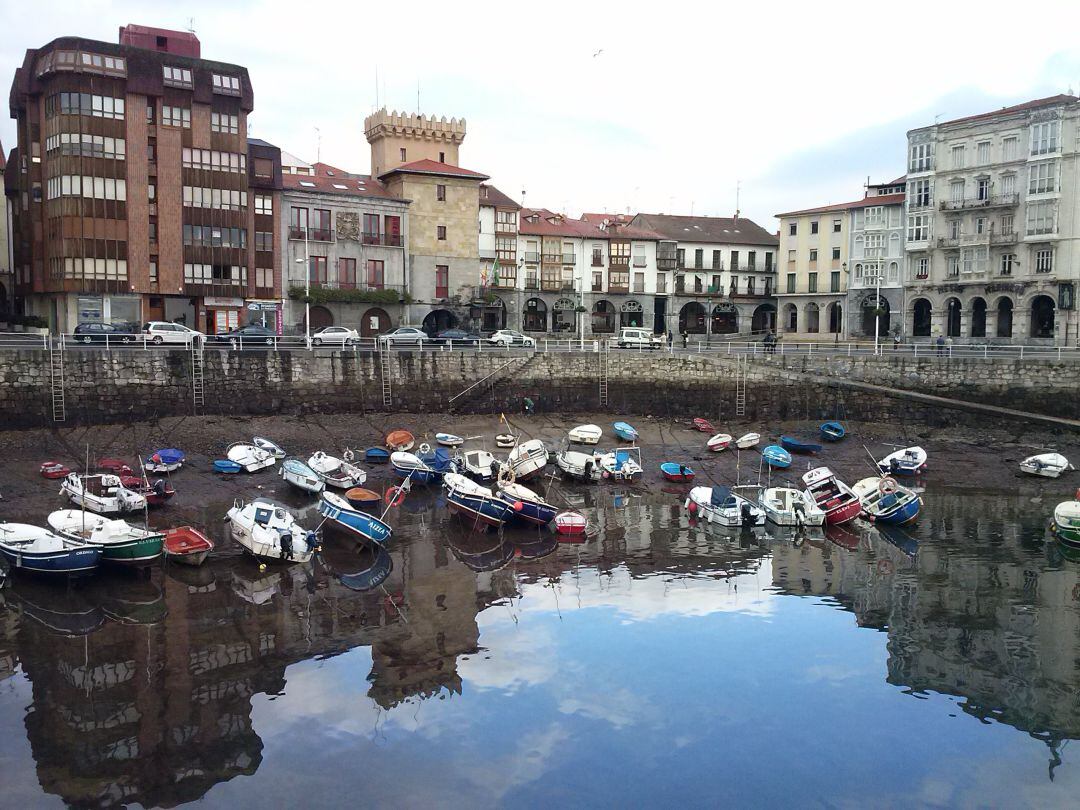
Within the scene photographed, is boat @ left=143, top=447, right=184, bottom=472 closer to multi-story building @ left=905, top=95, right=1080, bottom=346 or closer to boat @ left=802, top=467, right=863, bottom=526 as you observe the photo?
boat @ left=802, top=467, right=863, bottom=526

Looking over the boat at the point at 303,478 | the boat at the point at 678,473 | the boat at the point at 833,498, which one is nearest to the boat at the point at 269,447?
the boat at the point at 303,478

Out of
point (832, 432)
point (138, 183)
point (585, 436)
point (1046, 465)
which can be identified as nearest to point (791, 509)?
point (585, 436)

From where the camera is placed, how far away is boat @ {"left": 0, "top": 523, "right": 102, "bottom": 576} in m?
26.7

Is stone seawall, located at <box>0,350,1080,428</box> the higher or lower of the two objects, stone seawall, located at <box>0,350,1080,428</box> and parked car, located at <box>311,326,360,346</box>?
the lower

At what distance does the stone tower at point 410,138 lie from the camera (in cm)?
7838

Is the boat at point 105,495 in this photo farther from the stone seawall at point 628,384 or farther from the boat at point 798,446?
the boat at point 798,446

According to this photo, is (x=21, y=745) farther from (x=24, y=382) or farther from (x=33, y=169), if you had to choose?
(x=33, y=169)

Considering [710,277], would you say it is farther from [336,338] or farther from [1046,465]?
[1046,465]

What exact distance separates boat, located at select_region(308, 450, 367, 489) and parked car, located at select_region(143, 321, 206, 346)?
13539 millimetres

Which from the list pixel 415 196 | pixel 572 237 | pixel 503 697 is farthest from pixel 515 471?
pixel 572 237

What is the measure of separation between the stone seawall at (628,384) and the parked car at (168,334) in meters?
2.40

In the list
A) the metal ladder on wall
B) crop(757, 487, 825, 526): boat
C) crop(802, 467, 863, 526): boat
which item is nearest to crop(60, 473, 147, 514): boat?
the metal ladder on wall

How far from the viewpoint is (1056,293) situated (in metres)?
67.9

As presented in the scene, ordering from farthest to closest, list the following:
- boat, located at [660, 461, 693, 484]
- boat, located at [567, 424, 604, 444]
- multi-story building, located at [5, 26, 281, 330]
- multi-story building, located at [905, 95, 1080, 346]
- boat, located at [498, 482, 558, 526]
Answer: multi-story building, located at [905, 95, 1080, 346]
multi-story building, located at [5, 26, 281, 330]
boat, located at [567, 424, 604, 444]
boat, located at [660, 461, 693, 484]
boat, located at [498, 482, 558, 526]
